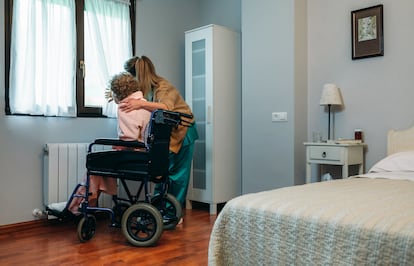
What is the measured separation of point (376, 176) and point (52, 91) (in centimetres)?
261

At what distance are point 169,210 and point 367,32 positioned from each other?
2.20 m

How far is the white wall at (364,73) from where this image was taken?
312cm

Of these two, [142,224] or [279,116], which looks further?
[279,116]

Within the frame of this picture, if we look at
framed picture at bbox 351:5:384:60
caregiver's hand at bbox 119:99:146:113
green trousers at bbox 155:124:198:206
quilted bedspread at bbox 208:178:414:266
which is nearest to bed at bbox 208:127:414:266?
quilted bedspread at bbox 208:178:414:266

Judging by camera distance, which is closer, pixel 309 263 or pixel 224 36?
pixel 309 263

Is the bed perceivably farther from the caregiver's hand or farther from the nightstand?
the caregiver's hand

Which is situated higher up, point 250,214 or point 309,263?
point 250,214

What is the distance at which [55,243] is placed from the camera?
2832mm

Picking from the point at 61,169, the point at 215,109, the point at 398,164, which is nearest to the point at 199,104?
the point at 215,109

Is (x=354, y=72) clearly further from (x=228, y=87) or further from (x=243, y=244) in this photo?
(x=243, y=244)

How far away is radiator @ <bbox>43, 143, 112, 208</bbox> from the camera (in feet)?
10.7

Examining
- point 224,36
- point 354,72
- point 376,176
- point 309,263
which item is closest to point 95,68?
point 224,36

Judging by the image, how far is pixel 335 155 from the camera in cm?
314

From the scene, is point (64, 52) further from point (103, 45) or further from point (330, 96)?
point (330, 96)
